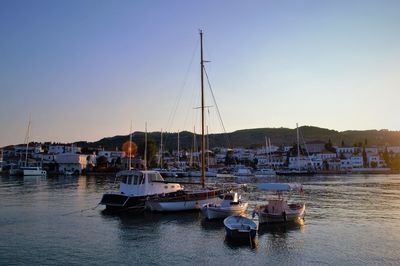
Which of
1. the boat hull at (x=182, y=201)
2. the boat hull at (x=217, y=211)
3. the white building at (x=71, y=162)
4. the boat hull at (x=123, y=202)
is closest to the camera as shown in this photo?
the boat hull at (x=217, y=211)

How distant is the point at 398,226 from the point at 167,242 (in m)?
A: 18.6

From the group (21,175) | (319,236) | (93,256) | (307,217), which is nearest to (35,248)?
(93,256)

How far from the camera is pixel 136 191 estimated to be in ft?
126

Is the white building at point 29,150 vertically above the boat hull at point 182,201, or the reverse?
the white building at point 29,150

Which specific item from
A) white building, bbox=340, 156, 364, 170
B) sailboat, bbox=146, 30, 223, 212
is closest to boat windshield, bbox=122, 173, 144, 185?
sailboat, bbox=146, 30, 223, 212

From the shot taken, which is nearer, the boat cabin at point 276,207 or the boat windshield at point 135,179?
the boat cabin at point 276,207

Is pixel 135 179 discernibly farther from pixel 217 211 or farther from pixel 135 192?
pixel 217 211

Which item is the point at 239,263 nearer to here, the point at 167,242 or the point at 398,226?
the point at 167,242

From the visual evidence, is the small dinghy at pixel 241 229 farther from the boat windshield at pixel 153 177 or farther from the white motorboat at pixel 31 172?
the white motorboat at pixel 31 172

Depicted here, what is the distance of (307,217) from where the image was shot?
35.3m

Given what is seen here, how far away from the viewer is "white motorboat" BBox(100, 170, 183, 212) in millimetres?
37344

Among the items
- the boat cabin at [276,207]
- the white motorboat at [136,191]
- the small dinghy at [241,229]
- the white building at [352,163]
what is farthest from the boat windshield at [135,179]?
the white building at [352,163]

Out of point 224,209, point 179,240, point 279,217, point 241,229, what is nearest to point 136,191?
point 224,209

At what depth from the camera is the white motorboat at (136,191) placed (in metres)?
37.3
